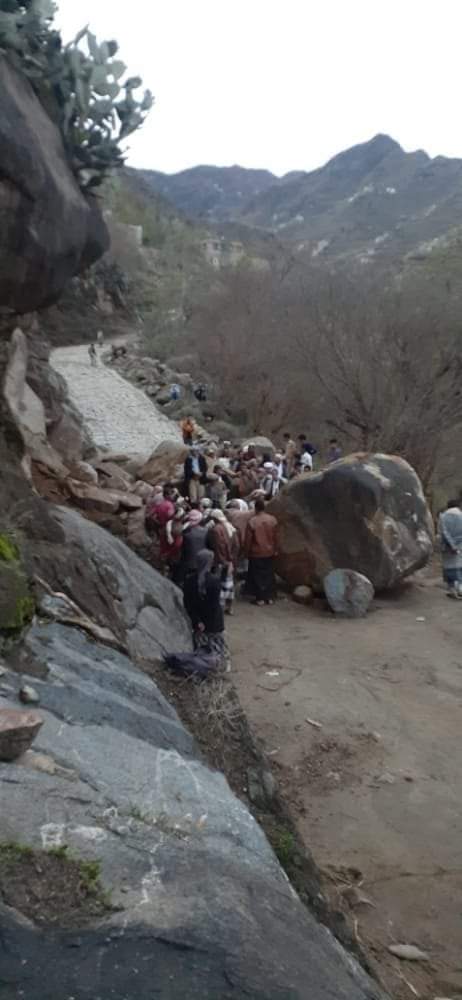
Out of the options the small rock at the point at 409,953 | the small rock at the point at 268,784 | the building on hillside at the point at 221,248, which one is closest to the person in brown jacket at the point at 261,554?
the small rock at the point at 268,784

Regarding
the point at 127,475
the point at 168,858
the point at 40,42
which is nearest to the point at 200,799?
the point at 168,858

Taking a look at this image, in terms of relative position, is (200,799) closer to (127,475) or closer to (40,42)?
(40,42)

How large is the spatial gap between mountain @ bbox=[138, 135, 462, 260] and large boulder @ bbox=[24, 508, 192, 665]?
197 feet

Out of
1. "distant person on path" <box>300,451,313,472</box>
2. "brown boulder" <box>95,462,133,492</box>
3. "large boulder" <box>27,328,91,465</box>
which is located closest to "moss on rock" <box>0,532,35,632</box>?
"brown boulder" <box>95,462,133,492</box>

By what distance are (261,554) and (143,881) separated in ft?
26.6

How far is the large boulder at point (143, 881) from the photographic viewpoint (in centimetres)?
259

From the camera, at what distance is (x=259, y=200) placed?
137 metres

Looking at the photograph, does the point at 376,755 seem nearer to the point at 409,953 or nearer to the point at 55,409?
the point at 409,953

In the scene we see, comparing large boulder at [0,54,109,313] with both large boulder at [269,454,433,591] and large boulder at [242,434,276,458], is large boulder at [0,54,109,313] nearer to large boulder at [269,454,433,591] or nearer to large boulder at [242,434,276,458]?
large boulder at [269,454,433,591]

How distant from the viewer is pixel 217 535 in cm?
918

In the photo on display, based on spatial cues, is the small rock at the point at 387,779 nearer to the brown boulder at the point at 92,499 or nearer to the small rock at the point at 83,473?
the brown boulder at the point at 92,499

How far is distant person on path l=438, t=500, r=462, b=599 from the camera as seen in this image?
1148 centimetres

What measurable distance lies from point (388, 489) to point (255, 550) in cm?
213

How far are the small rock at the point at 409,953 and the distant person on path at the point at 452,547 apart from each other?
24.3ft
